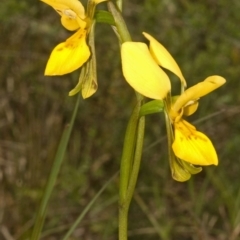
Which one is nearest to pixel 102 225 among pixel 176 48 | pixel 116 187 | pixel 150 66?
pixel 116 187

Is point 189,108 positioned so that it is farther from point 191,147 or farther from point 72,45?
point 72,45

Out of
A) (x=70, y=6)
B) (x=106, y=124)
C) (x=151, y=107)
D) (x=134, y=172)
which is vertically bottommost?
(x=106, y=124)

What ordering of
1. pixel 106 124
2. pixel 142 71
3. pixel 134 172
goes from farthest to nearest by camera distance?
pixel 106 124 < pixel 134 172 < pixel 142 71

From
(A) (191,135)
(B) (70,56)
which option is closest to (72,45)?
(B) (70,56)

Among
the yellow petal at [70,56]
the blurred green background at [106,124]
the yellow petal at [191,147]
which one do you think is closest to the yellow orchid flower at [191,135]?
the yellow petal at [191,147]

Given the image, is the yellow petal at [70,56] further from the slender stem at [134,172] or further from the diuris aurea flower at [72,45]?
the slender stem at [134,172]

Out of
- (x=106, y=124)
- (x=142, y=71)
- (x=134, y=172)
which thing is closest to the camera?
(x=142, y=71)
